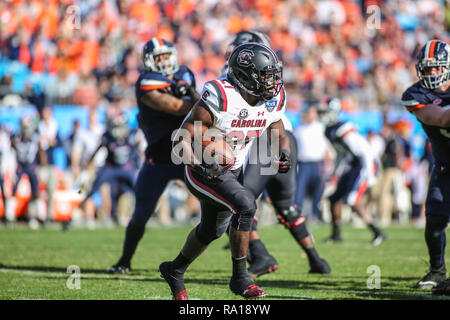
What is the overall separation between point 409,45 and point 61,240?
40.9 ft

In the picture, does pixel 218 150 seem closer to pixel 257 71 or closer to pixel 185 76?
pixel 257 71

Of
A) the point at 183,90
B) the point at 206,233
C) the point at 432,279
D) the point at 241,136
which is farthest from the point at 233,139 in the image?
the point at 432,279

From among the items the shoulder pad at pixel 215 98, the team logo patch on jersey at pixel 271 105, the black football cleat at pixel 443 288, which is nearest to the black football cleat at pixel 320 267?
the black football cleat at pixel 443 288

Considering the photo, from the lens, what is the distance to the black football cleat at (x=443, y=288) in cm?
511

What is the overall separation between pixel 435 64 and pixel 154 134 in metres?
2.51

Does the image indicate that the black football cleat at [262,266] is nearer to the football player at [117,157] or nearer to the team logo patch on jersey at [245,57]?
the team logo patch on jersey at [245,57]

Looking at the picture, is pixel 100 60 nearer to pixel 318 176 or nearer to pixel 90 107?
pixel 90 107

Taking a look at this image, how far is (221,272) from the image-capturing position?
6664 millimetres

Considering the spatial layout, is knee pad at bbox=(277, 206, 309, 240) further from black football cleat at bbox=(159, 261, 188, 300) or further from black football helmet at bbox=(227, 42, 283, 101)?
black football helmet at bbox=(227, 42, 283, 101)

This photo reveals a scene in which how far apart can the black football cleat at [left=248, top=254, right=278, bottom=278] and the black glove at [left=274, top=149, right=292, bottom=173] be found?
1.46 meters

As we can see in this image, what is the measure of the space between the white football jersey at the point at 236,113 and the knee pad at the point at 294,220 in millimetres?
1586

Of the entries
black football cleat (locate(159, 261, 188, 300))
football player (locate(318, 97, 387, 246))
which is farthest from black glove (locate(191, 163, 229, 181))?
football player (locate(318, 97, 387, 246))

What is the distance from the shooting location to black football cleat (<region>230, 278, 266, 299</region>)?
4.63m

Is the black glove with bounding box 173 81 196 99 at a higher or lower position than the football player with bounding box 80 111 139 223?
higher
